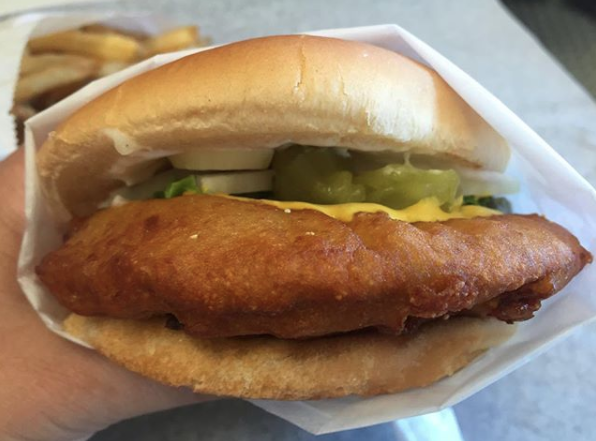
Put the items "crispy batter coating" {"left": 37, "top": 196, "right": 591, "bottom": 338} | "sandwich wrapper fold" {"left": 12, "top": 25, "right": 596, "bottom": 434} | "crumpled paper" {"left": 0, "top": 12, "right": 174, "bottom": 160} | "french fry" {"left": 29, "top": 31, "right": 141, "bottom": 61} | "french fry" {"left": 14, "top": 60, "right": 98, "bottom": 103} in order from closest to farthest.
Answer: "crispy batter coating" {"left": 37, "top": 196, "right": 591, "bottom": 338} < "sandwich wrapper fold" {"left": 12, "top": 25, "right": 596, "bottom": 434} < "crumpled paper" {"left": 0, "top": 12, "right": 174, "bottom": 160} < "french fry" {"left": 14, "top": 60, "right": 98, "bottom": 103} < "french fry" {"left": 29, "top": 31, "right": 141, "bottom": 61}

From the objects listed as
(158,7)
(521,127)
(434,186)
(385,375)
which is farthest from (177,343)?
(158,7)

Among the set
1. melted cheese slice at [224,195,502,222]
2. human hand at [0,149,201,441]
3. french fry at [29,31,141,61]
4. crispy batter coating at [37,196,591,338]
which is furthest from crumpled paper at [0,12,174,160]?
melted cheese slice at [224,195,502,222]

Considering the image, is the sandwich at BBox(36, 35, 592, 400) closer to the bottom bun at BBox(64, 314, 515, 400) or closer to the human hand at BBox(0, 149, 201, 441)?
the bottom bun at BBox(64, 314, 515, 400)

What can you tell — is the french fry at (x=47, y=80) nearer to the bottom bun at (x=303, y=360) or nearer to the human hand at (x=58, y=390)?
the human hand at (x=58, y=390)

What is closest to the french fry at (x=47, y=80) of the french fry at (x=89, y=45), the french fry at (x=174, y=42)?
the french fry at (x=89, y=45)

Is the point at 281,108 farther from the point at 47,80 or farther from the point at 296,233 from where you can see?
the point at 47,80
